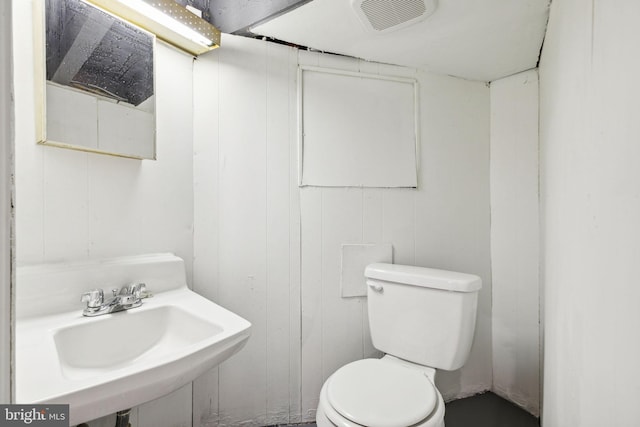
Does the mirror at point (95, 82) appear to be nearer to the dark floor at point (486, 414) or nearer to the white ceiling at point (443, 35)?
the white ceiling at point (443, 35)

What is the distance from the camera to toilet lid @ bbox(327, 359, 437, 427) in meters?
0.88

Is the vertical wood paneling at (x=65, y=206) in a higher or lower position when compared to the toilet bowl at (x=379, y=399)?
higher

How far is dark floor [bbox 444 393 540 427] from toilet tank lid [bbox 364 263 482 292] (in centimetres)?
75

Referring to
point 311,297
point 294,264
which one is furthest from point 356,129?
point 311,297

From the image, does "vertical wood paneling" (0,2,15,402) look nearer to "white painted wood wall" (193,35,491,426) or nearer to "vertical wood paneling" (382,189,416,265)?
"white painted wood wall" (193,35,491,426)

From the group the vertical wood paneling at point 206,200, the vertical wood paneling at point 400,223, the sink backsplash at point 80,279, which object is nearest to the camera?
the sink backsplash at point 80,279

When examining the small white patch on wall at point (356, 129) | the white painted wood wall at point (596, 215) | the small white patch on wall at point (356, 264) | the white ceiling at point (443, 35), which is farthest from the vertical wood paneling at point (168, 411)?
the white ceiling at point (443, 35)

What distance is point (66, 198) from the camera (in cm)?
97

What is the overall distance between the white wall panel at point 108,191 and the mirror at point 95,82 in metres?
0.06

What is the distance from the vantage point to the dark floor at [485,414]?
56.6 inches

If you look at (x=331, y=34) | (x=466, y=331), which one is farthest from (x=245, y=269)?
(x=331, y=34)

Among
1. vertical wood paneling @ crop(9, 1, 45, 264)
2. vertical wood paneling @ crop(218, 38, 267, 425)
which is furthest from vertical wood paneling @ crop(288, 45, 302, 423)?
vertical wood paneling @ crop(9, 1, 45, 264)

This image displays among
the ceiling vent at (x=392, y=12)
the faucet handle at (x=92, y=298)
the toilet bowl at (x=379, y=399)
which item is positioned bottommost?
the toilet bowl at (x=379, y=399)

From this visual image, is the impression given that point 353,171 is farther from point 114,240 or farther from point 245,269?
point 114,240
